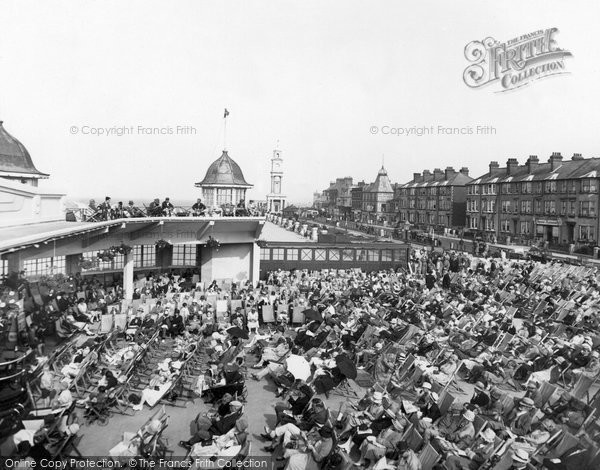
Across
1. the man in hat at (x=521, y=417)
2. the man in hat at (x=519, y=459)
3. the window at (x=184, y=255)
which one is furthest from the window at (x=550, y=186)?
the man in hat at (x=519, y=459)

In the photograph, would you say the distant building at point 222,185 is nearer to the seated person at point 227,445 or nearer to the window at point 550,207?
the seated person at point 227,445

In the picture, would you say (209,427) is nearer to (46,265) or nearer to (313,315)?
(313,315)

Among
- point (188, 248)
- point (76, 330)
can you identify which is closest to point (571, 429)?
point (76, 330)

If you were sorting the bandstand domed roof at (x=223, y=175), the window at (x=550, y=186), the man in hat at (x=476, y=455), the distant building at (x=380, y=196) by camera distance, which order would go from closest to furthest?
the man in hat at (x=476, y=455) < the bandstand domed roof at (x=223, y=175) < the window at (x=550, y=186) < the distant building at (x=380, y=196)

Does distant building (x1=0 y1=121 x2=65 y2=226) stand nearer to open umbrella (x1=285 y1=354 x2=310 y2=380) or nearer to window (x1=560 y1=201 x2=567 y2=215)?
open umbrella (x1=285 y1=354 x2=310 y2=380)

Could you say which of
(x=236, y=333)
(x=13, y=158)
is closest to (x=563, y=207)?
(x=236, y=333)

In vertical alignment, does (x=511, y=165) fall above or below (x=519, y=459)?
above
